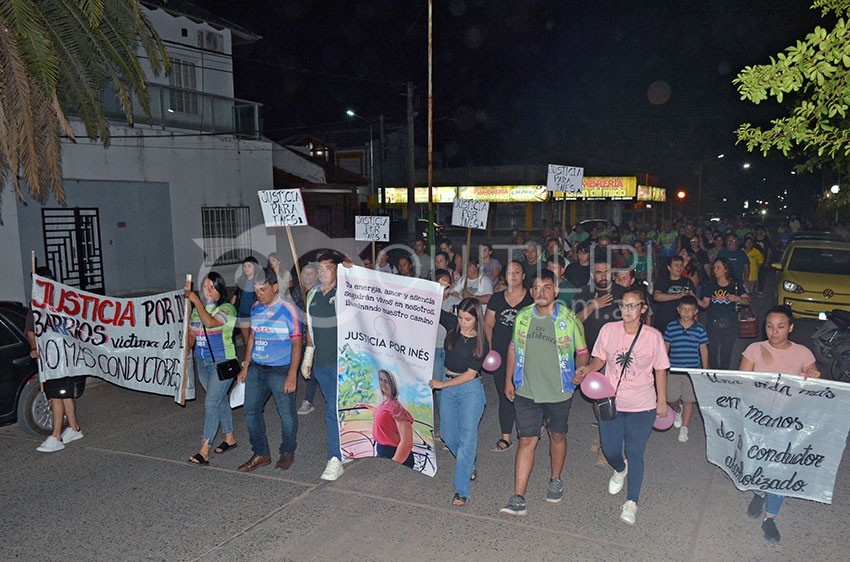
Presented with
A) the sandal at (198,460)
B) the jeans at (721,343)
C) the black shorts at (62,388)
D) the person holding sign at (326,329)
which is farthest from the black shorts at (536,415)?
the black shorts at (62,388)

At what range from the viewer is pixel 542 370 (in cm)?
524

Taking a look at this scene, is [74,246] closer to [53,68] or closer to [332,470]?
[53,68]

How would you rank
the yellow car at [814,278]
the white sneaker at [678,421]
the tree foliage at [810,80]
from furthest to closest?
the yellow car at [814,278], the white sneaker at [678,421], the tree foliage at [810,80]

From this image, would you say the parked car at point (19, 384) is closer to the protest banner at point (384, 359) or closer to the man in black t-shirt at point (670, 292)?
the protest banner at point (384, 359)

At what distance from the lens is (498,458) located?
6543mm

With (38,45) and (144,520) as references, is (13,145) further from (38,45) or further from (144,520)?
(144,520)

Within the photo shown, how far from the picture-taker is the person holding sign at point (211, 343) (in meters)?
6.30

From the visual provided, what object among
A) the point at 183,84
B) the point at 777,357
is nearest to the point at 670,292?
the point at 777,357

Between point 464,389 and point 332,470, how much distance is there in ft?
4.95

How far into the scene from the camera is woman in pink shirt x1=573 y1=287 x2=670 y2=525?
16.8 ft

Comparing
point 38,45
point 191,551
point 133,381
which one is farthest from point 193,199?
point 191,551

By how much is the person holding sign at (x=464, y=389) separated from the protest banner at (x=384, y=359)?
159mm

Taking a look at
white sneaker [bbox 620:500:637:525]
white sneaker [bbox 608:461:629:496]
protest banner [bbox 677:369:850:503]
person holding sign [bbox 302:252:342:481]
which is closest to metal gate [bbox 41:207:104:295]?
person holding sign [bbox 302:252:342:481]

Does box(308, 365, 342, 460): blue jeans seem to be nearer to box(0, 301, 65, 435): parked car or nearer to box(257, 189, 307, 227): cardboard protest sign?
box(0, 301, 65, 435): parked car
